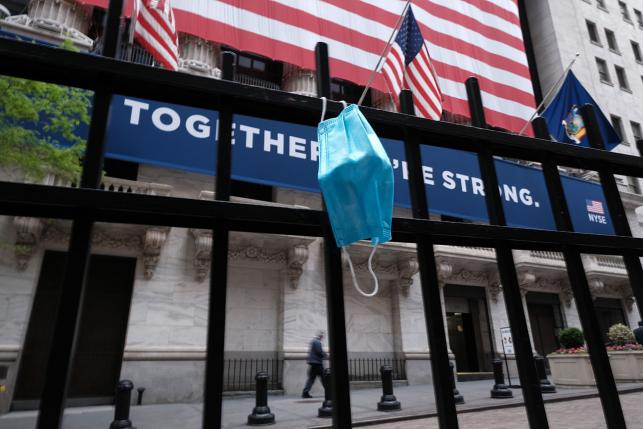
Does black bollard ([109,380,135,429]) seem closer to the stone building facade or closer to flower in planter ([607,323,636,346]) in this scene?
the stone building facade

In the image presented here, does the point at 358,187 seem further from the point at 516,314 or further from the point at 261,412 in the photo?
the point at 261,412

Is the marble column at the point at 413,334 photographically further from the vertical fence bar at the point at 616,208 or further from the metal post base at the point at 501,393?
the vertical fence bar at the point at 616,208

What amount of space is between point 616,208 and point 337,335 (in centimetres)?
213

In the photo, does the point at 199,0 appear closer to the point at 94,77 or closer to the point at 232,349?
the point at 232,349

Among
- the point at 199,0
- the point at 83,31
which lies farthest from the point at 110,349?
the point at 199,0

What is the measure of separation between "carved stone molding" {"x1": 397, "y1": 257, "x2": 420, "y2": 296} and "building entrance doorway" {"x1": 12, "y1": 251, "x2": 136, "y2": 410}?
32.0 feet

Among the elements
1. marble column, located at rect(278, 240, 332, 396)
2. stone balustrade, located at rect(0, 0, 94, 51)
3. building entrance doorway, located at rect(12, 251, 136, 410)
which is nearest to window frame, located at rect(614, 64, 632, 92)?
marble column, located at rect(278, 240, 332, 396)

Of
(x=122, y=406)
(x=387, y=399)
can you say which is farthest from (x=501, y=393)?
(x=122, y=406)

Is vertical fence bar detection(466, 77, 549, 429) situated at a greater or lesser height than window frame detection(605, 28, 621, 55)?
lesser

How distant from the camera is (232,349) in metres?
14.0

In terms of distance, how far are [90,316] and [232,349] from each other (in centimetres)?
440

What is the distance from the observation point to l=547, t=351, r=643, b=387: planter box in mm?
13008

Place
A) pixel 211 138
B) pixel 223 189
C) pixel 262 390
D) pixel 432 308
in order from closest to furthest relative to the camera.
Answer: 1. pixel 223 189
2. pixel 432 308
3. pixel 211 138
4. pixel 262 390

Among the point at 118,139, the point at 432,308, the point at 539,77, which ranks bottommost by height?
the point at 432,308
